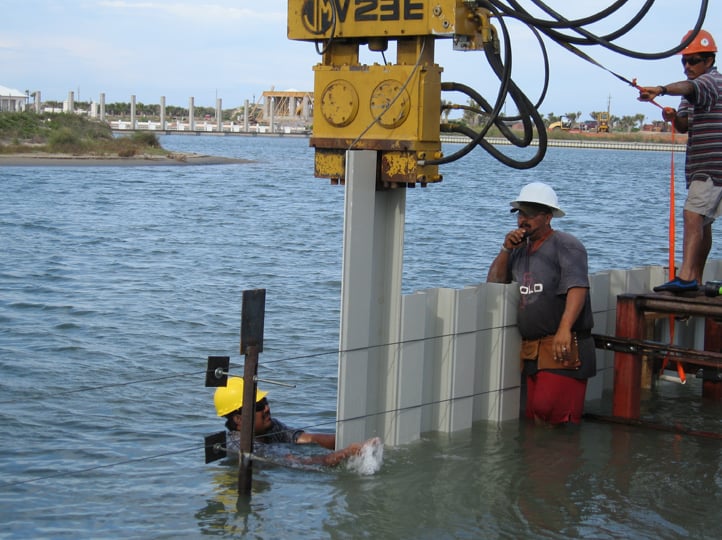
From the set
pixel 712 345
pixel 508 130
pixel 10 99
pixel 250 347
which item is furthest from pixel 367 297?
pixel 10 99

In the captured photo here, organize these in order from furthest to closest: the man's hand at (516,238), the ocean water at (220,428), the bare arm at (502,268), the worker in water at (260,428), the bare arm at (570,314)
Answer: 1. the bare arm at (502,268)
2. the man's hand at (516,238)
3. the bare arm at (570,314)
4. the worker in water at (260,428)
5. the ocean water at (220,428)

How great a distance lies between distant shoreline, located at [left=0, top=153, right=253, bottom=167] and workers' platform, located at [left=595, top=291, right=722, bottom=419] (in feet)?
188

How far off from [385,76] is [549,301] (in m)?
2.32

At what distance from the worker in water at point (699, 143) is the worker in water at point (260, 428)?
3210mm

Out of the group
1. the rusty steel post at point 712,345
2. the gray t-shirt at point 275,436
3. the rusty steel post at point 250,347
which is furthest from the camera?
the rusty steel post at point 712,345

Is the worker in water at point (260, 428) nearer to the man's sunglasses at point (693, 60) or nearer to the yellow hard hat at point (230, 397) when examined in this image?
the yellow hard hat at point (230, 397)

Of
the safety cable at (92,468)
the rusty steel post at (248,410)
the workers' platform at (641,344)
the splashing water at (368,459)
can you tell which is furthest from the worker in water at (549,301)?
the safety cable at (92,468)

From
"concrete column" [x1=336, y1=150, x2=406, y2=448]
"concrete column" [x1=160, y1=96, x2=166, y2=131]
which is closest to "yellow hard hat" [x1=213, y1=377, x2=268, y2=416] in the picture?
"concrete column" [x1=336, y1=150, x2=406, y2=448]

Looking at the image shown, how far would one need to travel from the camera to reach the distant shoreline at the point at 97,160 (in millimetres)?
64125

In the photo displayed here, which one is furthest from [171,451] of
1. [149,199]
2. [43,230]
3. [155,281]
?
[149,199]

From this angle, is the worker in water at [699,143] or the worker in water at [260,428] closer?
the worker in water at [260,428]

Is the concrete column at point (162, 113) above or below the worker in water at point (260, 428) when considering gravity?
above

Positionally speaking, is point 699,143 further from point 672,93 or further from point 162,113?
point 162,113

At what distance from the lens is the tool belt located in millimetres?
8203
